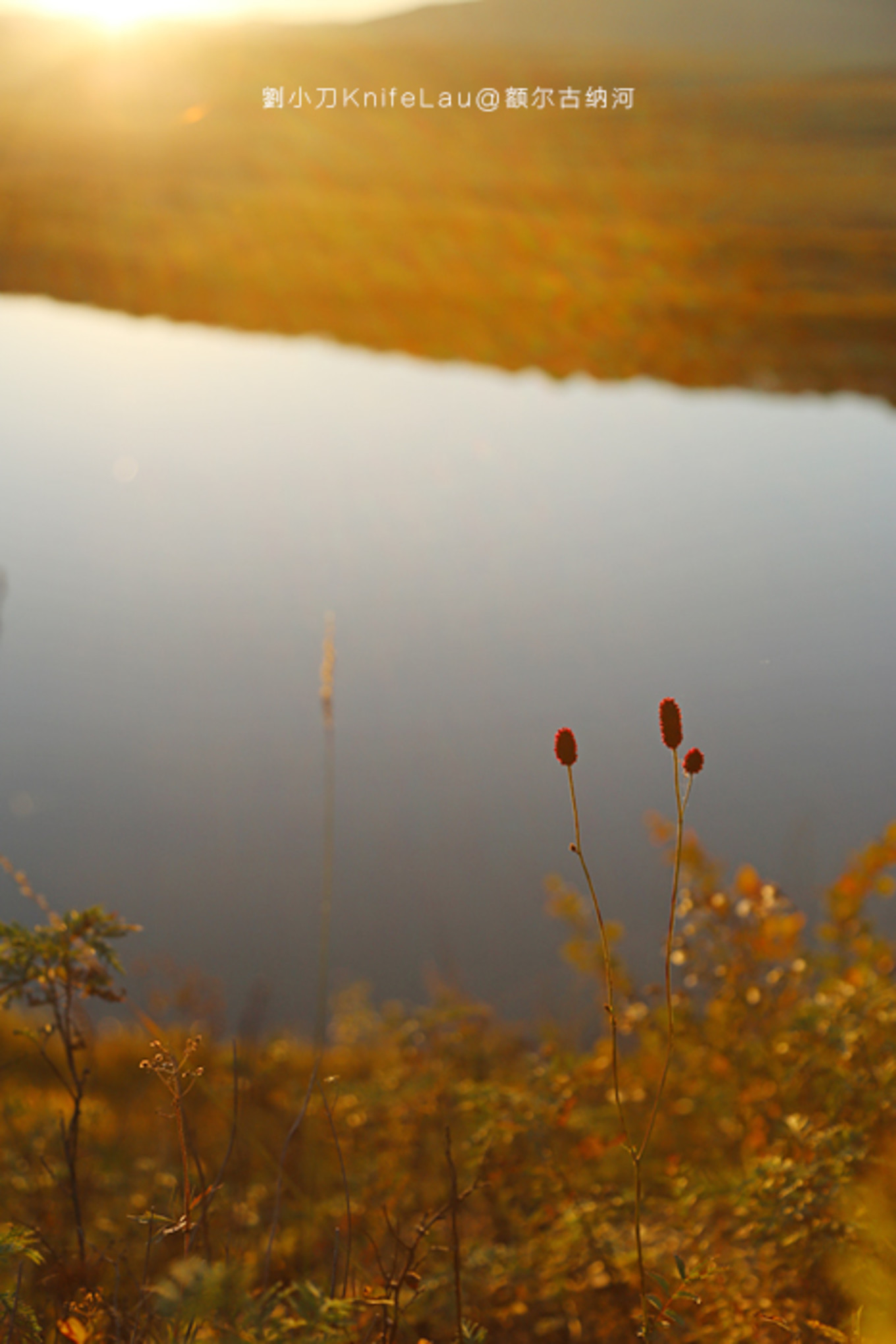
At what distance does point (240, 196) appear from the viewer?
424 inches

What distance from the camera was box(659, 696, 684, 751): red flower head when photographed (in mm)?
867

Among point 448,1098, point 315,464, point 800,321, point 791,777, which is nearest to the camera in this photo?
point 448,1098

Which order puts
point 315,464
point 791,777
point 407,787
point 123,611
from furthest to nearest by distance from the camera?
point 315,464 < point 123,611 < point 407,787 < point 791,777

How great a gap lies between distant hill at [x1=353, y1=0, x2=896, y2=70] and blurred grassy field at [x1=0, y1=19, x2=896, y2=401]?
32 cm

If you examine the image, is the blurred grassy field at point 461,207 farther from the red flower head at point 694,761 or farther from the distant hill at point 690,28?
the red flower head at point 694,761

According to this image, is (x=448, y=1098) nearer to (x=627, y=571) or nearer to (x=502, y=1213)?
(x=502, y=1213)

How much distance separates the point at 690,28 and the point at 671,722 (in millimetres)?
15037

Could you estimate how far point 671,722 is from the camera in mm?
874

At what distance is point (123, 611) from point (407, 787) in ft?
6.00

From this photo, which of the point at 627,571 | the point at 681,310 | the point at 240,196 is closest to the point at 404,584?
the point at 627,571

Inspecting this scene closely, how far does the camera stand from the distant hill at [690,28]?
34.9 feet

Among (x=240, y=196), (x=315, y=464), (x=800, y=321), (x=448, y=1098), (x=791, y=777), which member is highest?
(x=240, y=196)

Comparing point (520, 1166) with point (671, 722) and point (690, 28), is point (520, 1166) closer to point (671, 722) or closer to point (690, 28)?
point (671, 722)

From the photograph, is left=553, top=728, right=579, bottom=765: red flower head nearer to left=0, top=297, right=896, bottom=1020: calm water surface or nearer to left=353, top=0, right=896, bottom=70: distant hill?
left=0, top=297, right=896, bottom=1020: calm water surface
